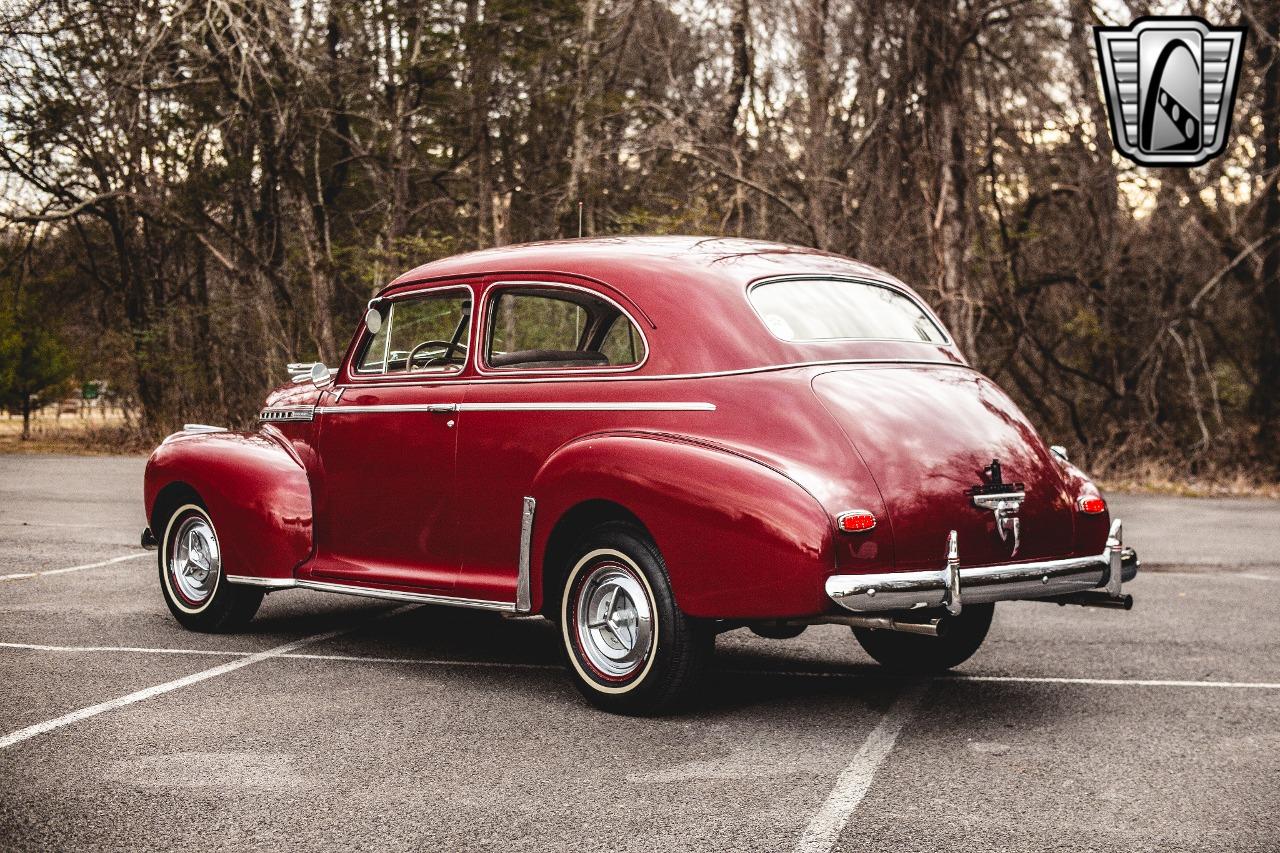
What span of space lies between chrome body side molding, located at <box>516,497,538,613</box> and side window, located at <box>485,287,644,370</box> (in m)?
0.69

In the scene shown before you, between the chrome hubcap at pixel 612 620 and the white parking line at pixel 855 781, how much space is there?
995 millimetres

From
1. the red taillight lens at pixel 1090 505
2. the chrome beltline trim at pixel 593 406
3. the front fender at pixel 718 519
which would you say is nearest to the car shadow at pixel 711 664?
the front fender at pixel 718 519

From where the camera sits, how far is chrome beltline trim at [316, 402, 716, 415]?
5.91 metres

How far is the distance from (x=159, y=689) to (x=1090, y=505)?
4149 mm

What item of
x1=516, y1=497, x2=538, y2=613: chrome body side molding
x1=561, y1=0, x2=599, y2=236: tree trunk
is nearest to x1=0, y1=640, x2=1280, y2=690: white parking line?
x1=516, y1=497, x2=538, y2=613: chrome body side molding

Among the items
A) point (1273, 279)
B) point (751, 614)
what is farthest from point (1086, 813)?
point (1273, 279)

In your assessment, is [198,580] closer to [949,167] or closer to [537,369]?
[537,369]

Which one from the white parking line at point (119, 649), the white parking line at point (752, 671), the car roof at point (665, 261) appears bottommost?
the white parking line at point (752, 671)

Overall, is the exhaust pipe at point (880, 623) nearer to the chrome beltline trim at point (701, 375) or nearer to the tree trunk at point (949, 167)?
the chrome beltline trim at point (701, 375)

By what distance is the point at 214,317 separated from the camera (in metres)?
26.9

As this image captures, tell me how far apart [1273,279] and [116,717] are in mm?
18660

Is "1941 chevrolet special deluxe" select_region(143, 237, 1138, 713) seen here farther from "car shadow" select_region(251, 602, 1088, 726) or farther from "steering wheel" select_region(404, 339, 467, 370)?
"car shadow" select_region(251, 602, 1088, 726)

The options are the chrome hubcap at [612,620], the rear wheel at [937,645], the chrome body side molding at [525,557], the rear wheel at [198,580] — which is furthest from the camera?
the rear wheel at [198,580]

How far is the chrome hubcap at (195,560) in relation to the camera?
25.6 feet
